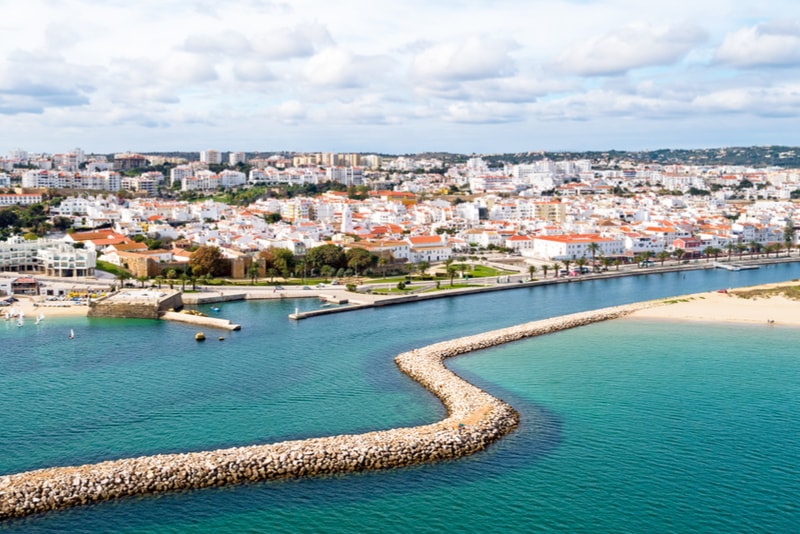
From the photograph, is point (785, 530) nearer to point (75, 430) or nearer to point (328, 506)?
point (328, 506)

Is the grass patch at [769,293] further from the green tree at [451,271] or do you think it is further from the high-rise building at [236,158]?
the high-rise building at [236,158]

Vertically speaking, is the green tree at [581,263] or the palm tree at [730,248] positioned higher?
the palm tree at [730,248]

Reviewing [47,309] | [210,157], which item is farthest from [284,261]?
[210,157]

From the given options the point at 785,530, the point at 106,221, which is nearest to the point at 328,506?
the point at 785,530

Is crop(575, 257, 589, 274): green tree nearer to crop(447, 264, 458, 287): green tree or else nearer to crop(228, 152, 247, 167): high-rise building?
crop(447, 264, 458, 287): green tree

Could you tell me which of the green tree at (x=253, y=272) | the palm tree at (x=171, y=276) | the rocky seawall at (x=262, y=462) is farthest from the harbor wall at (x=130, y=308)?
the rocky seawall at (x=262, y=462)

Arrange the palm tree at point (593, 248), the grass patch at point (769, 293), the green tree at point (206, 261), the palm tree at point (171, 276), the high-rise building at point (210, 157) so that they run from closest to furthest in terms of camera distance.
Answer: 1. the grass patch at point (769, 293)
2. the palm tree at point (171, 276)
3. the green tree at point (206, 261)
4. the palm tree at point (593, 248)
5. the high-rise building at point (210, 157)
